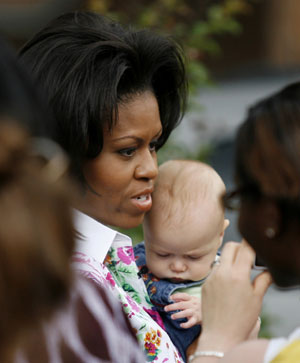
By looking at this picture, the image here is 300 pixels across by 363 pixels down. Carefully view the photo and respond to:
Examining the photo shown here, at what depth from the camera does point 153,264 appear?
2307mm

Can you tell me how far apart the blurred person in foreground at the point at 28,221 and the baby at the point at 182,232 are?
1.19 meters

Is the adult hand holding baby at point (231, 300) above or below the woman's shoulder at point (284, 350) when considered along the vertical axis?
below

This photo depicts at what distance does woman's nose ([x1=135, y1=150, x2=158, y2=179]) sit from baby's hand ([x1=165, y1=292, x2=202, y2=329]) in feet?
1.38

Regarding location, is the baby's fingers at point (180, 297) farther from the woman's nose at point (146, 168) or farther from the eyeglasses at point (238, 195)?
the eyeglasses at point (238, 195)

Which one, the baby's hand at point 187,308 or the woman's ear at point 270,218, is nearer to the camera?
the woman's ear at point 270,218

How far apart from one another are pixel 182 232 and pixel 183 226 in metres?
0.02

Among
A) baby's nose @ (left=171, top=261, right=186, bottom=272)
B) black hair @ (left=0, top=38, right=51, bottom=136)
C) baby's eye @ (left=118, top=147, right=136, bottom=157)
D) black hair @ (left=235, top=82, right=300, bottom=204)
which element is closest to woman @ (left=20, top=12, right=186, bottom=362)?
baby's eye @ (left=118, top=147, right=136, bottom=157)

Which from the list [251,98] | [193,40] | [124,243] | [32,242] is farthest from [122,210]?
[251,98]

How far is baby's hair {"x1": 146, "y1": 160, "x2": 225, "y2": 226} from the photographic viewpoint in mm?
2297

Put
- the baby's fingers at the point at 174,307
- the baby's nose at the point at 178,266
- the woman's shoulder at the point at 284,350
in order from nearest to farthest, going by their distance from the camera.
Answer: the woman's shoulder at the point at 284,350
the baby's fingers at the point at 174,307
the baby's nose at the point at 178,266

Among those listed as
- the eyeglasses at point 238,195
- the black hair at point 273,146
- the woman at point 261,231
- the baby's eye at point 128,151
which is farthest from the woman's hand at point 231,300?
the baby's eye at point 128,151

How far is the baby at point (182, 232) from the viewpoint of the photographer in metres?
2.27

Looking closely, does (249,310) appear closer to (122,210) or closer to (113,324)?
(113,324)

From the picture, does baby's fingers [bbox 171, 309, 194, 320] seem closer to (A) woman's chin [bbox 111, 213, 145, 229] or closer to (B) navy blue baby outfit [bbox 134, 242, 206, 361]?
(B) navy blue baby outfit [bbox 134, 242, 206, 361]
